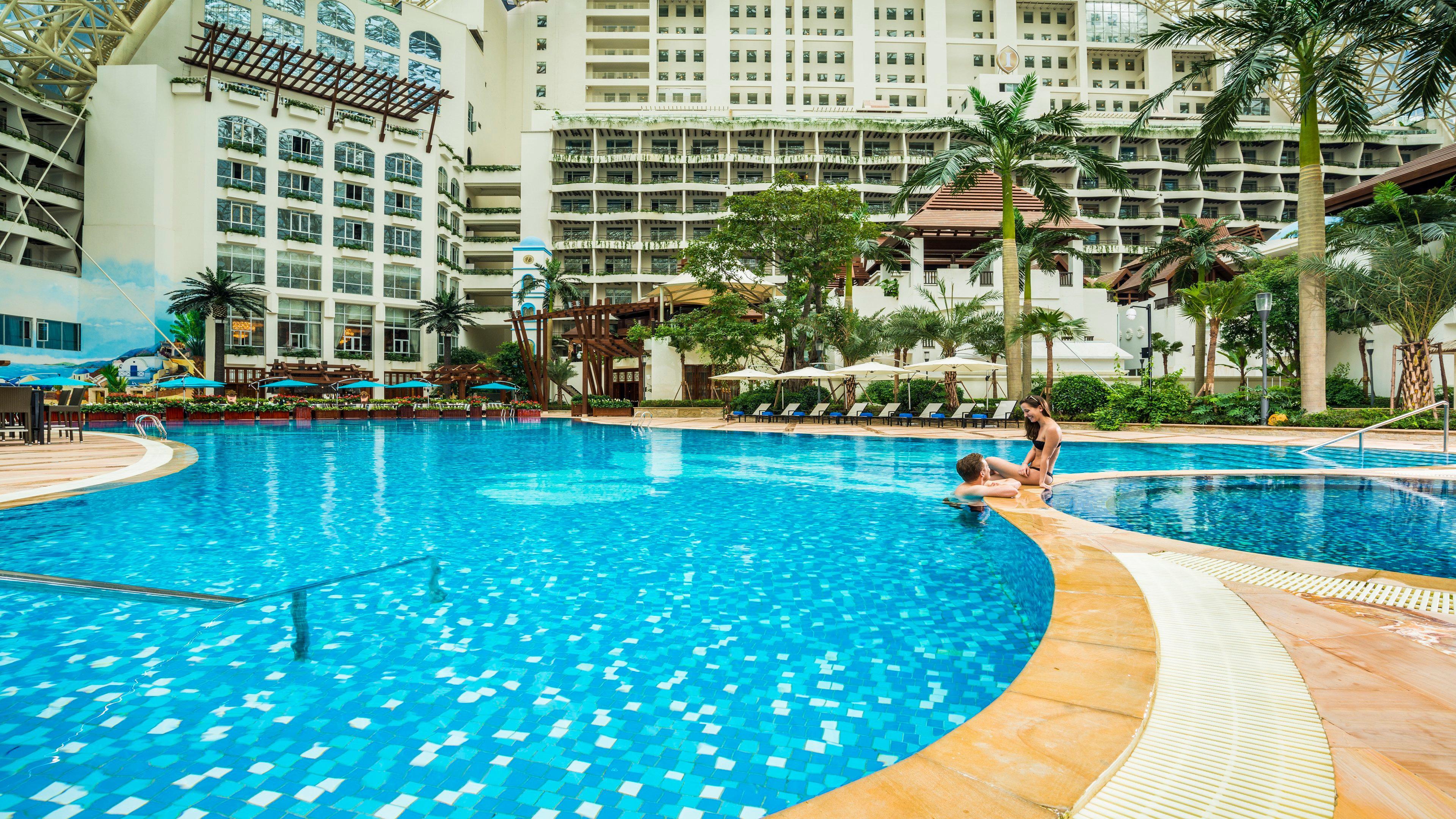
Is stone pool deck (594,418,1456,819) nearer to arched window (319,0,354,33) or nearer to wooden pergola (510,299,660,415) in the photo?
wooden pergola (510,299,660,415)

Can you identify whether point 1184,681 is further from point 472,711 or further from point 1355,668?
point 472,711

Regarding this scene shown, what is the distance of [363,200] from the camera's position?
45.7 metres

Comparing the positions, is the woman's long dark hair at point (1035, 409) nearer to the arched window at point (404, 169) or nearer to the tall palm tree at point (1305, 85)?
the tall palm tree at point (1305, 85)

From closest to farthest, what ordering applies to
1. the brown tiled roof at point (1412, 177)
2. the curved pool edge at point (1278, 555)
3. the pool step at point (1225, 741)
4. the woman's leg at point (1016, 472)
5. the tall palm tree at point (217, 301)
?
the pool step at point (1225, 741)
the curved pool edge at point (1278, 555)
the woman's leg at point (1016, 472)
the brown tiled roof at point (1412, 177)
the tall palm tree at point (217, 301)

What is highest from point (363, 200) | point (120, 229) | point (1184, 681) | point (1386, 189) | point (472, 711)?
point (363, 200)

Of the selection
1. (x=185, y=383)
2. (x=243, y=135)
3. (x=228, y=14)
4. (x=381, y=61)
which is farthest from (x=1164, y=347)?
(x=228, y=14)

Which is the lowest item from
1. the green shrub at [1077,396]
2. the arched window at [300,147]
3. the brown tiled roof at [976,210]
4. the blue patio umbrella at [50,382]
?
the green shrub at [1077,396]

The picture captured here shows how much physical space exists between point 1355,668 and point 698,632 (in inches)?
109

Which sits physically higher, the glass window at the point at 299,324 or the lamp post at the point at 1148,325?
the glass window at the point at 299,324

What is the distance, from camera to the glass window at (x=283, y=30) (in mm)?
47969

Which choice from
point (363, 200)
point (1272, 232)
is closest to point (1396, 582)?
point (363, 200)

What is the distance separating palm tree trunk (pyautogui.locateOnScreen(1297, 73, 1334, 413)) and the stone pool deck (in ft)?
53.0

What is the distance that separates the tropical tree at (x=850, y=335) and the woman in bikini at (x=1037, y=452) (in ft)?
58.1

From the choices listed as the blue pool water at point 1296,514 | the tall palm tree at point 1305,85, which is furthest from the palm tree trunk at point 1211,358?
the blue pool water at point 1296,514
